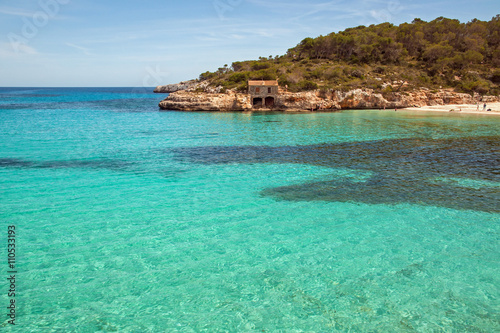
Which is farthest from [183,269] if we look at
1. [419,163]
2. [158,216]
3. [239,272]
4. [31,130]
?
[31,130]

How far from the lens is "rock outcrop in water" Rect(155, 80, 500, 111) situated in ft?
187

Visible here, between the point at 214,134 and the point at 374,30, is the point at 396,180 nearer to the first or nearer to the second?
the point at 214,134

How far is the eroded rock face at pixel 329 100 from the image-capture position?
2248 inches

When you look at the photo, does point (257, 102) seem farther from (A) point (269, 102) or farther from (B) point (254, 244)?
(B) point (254, 244)

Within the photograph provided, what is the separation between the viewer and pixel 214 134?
29469 mm

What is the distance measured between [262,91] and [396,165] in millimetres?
43518

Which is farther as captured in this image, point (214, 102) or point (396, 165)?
point (214, 102)

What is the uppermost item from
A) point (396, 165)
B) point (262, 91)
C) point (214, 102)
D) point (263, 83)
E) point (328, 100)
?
point (263, 83)

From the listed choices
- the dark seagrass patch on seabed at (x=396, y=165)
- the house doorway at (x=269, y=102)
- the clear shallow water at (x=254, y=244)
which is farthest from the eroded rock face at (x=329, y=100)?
the clear shallow water at (x=254, y=244)

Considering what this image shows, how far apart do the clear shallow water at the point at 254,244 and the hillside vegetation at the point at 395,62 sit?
47.4 meters

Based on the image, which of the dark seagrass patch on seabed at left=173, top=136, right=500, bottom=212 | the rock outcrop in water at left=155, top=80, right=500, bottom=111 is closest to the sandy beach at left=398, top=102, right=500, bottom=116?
the rock outcrop in water at left=155, top=80, right=500, bottom=111

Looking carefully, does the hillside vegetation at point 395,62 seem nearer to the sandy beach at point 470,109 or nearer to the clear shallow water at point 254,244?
the sandy beach at point 470,109

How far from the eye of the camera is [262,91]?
191ft

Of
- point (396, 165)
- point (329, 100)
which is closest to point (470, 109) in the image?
point (329, 100)
